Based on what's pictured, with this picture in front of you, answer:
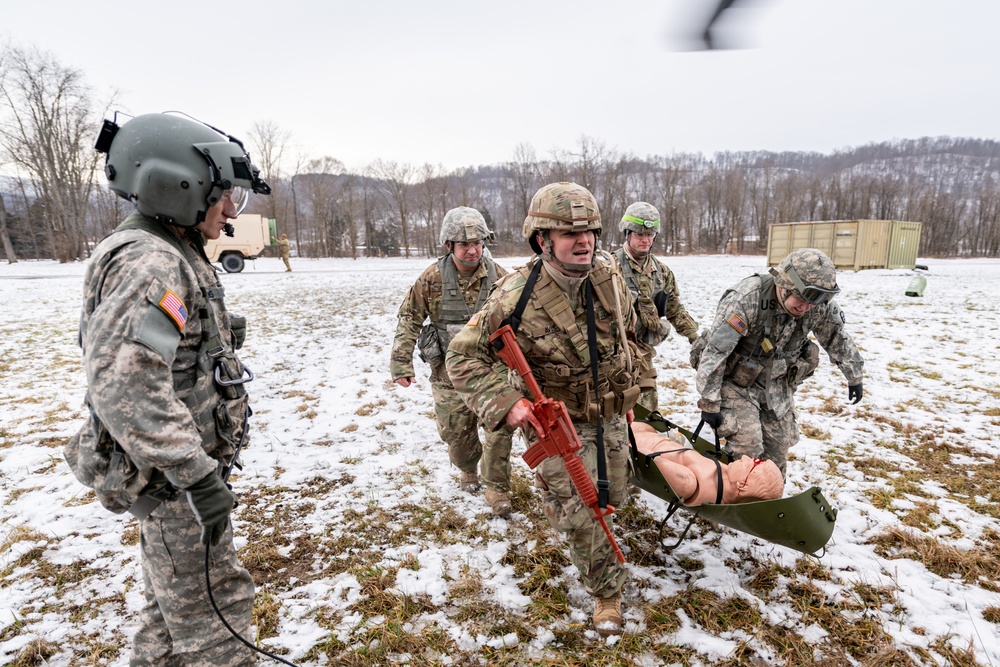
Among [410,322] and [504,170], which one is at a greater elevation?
[504,170]

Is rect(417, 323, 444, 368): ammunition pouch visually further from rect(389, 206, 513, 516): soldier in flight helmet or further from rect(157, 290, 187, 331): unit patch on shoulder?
rect(157, 290, 187, 331): unit patch on shoulder

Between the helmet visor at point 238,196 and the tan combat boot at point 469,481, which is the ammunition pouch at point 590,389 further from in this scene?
the tan combat boot at point 469,481

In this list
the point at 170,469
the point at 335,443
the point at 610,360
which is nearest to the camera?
the point at 170,469

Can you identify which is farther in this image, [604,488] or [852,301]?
[852,301]

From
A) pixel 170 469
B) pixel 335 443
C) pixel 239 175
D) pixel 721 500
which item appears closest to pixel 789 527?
pixel 721 500

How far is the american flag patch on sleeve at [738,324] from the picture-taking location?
12.0 feet

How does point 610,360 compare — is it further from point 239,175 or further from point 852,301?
point 852,301

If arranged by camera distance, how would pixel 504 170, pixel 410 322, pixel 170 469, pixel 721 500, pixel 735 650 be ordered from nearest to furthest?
pixel 170 469, pixel 735 650, pixel 721 500, pixel 410 322, pixel 504 170

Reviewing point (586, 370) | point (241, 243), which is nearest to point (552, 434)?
point (586, 370)

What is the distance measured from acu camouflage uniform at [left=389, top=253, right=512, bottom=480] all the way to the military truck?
22850mm

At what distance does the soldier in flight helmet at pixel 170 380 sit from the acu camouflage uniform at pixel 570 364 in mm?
1254

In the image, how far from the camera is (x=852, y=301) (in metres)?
14.3

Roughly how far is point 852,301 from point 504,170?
50.8 m

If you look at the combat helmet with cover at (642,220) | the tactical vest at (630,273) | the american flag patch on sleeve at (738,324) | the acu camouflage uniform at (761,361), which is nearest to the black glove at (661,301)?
the tactical vest at (630,273)
